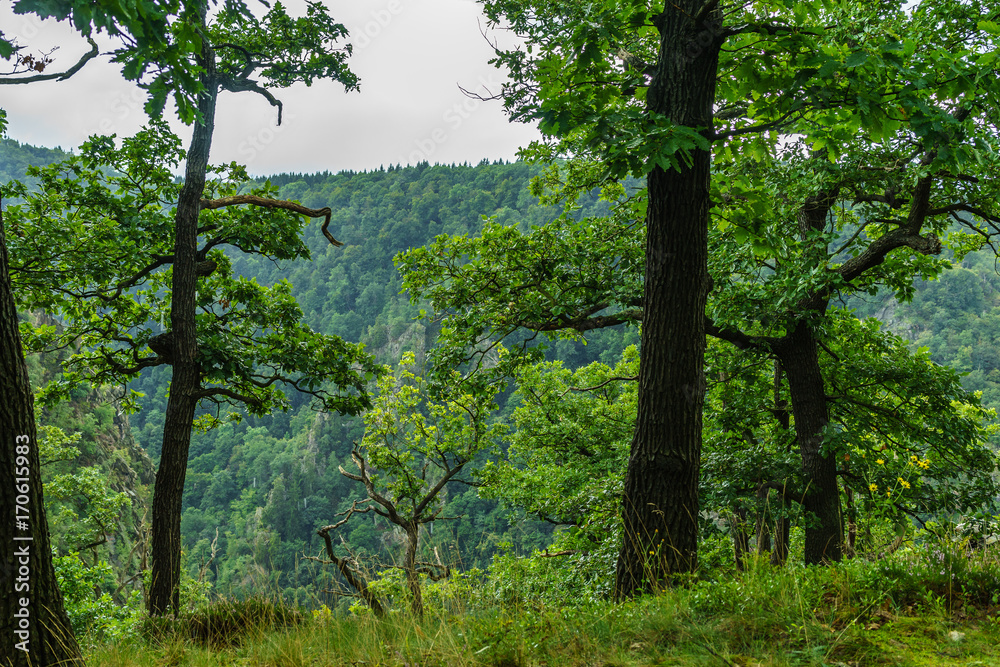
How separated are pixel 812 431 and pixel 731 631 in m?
6.41

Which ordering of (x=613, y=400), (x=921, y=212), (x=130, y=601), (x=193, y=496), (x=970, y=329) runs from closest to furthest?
(x=921, y=212)
(x=130, y=601)
(x=613, y=400)
(x=970, y=329)
(x=193, y=496)

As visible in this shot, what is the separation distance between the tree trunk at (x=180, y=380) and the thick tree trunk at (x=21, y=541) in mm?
4134

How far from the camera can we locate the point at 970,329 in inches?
2552

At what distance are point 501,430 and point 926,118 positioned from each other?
45.3 feet

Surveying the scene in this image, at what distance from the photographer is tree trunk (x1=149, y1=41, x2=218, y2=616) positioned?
7.21 m

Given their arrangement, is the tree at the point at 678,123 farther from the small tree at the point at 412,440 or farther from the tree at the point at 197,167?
the small tree at the point at 412,440

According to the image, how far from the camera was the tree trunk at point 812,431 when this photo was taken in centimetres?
775

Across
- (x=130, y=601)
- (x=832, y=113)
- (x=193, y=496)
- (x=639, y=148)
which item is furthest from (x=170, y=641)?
(x=193, y=496)

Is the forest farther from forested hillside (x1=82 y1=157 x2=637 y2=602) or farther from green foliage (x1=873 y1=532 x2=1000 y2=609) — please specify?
forested hillside (x1=82 y1=157 x2=637 y2=602)

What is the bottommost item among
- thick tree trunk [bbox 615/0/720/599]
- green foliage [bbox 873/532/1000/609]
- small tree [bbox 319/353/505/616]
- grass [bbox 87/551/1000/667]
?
small tree [bbox 319/353/505/616]

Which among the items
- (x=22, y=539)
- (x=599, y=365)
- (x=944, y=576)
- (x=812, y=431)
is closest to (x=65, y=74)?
(x=22, y=539)

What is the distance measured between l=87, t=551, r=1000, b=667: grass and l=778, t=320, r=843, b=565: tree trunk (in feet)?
17.1

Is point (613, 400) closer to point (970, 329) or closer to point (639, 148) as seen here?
point (639, 148)

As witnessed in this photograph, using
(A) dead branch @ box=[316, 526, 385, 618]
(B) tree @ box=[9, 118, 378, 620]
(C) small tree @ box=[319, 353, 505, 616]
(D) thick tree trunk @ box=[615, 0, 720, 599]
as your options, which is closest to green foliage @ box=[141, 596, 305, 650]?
(A) dead branch @ box=[316, 526, 385, 618]
